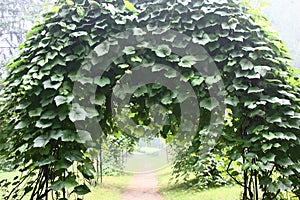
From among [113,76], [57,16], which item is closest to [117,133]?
[113,76]

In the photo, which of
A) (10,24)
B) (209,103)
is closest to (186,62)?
(209,103)

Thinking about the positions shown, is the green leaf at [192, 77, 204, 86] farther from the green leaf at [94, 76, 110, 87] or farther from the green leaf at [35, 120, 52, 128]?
the green leaf at [35, 120, 52, 128]

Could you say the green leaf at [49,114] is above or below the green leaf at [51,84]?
below

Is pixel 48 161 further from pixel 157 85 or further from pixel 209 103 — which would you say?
pixel 209 103

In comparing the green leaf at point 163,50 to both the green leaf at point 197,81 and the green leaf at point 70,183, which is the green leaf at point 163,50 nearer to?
the green leaf at point 197,81

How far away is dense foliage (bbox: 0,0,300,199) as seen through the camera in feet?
5.65

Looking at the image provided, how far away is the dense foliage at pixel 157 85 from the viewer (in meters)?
1.72

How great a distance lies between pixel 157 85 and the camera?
1.90 meters

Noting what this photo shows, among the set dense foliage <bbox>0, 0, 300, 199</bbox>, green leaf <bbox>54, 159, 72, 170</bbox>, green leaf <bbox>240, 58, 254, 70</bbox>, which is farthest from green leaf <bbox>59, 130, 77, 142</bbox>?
green leaf <bbox>240, 58, 254, 70</bbox>

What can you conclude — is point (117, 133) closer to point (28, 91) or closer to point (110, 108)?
point (110, 108)

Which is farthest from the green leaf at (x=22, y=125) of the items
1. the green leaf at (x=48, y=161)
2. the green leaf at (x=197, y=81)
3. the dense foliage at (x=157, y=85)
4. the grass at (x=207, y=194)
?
the grass at (x=207, y=194)

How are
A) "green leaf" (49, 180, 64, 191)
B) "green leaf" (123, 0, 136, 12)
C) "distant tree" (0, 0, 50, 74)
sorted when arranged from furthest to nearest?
1. "distant tree" (0, 0, 50, 74)
2. "green leaf" (123, 0, 136, 12)
3. "green leaf" (49, 180, 64, 191)

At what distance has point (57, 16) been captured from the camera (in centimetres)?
193

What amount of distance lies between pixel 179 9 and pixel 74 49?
2.27ft
